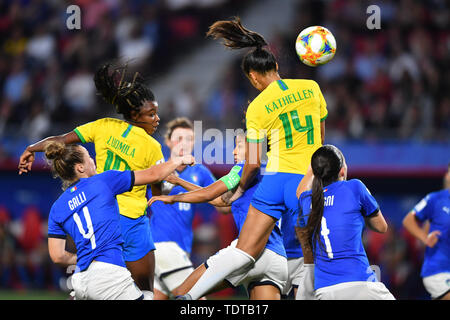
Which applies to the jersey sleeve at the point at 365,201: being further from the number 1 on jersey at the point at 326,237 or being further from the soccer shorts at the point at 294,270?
the soccer shorts at the point at 294,270

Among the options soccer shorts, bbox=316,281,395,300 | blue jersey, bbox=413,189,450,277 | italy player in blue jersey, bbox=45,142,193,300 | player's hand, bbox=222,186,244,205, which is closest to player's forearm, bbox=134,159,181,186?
italy player in blue jersey, bbox=45,142,193,300

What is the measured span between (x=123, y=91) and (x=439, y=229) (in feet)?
13.4

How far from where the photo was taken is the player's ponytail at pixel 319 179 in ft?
15.8

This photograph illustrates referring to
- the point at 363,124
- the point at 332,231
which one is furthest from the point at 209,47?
the point at 332,231

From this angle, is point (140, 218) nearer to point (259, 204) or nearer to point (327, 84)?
point (259, 204)

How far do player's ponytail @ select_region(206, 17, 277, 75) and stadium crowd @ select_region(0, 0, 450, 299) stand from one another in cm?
561

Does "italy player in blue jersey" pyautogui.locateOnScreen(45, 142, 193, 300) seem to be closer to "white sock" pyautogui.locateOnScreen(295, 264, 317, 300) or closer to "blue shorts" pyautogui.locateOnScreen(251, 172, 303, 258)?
"blue shorts" pyautogui.locateOnScreen(251, 172, 303, 258)

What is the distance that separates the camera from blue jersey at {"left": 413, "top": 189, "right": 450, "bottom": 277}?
7.51 meters


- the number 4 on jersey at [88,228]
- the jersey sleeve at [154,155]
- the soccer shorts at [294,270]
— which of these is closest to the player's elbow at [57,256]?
the number 4 on jersey at [88,228]

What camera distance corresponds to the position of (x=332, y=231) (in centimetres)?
473

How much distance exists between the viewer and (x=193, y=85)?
575 inches

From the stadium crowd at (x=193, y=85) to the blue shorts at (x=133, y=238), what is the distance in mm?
6188

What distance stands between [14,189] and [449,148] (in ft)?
26.6

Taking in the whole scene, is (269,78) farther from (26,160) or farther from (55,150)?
(26,160)
